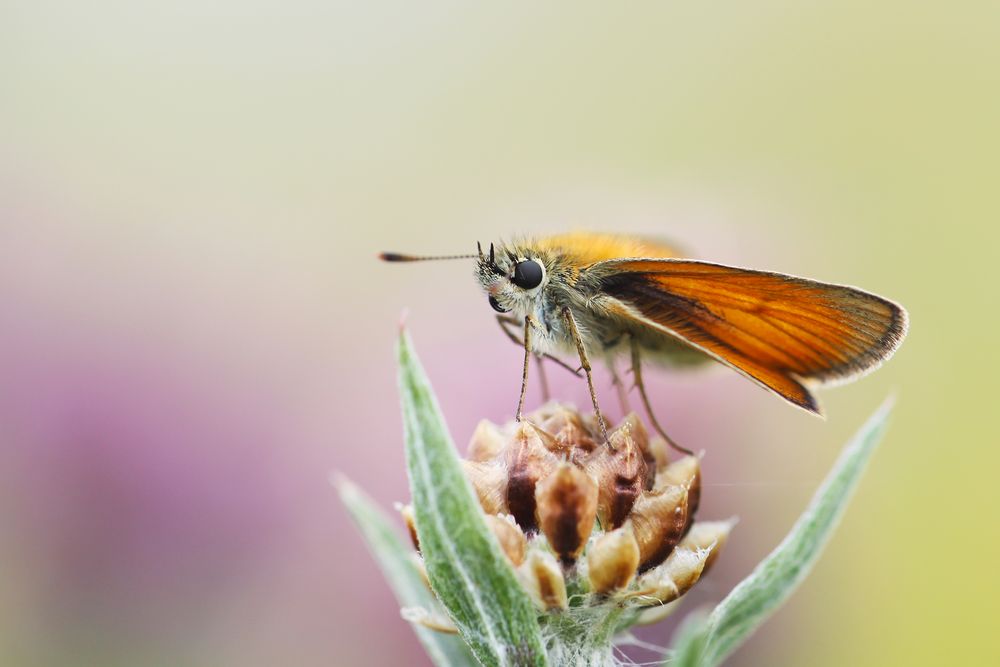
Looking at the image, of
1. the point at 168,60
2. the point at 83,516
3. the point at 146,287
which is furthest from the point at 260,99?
the point at 83,516

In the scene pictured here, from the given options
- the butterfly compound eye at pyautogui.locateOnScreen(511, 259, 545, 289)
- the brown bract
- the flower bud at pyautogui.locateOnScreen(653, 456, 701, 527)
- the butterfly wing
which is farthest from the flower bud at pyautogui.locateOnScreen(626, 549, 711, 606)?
the butterfly compound eye at pyautogui.locateOnScreen(511, 259, 545, 289)

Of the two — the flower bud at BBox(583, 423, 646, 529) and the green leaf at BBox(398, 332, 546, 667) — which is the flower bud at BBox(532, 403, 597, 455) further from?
the green leaf at BBox(398, 332, 546, 667)

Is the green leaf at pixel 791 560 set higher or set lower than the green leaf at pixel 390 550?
higher

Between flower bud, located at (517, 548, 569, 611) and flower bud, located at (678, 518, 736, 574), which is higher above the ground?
flower bud, located at (517, 548, 569, 611)

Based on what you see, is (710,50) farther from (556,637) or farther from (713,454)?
(556,637)

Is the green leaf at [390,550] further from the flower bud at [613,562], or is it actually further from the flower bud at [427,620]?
the flower bud at [613,562]

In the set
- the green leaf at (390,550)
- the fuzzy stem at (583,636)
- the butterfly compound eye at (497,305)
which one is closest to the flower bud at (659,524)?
the fuzzy stem at (583,636)
